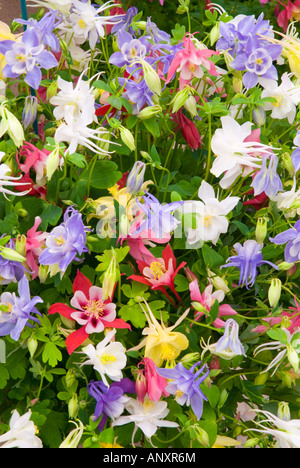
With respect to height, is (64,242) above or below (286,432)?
above

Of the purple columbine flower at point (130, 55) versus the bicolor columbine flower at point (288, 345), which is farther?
the purple columbine flower at point (130, 55)

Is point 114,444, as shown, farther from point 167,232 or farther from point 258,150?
point 258,150

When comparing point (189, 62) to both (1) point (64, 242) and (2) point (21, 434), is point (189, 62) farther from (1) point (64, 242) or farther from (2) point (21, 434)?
(2) point (21, 434)

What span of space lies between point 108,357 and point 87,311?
0.18ft

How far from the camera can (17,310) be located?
0.62 metres

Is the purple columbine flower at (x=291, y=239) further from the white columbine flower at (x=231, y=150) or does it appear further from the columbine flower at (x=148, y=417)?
the columbine flower at (x=148, y=417)

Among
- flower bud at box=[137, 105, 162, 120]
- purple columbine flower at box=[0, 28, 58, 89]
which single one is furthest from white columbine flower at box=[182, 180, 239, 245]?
purple columbine flower at box=[0, 28, 58, 89]

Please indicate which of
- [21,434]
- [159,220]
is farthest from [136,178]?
[21,434]

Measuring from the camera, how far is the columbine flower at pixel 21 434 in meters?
0.61

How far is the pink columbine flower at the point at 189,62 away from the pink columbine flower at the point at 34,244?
0.22 m

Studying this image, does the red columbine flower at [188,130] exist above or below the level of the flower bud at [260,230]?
above

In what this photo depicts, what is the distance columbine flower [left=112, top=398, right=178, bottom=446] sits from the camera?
0.62m

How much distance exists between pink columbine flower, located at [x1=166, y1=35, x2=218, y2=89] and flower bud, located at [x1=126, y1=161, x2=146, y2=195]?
0.39ft

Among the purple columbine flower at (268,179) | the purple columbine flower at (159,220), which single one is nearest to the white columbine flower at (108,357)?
the purple columbine flower at (159,220)
